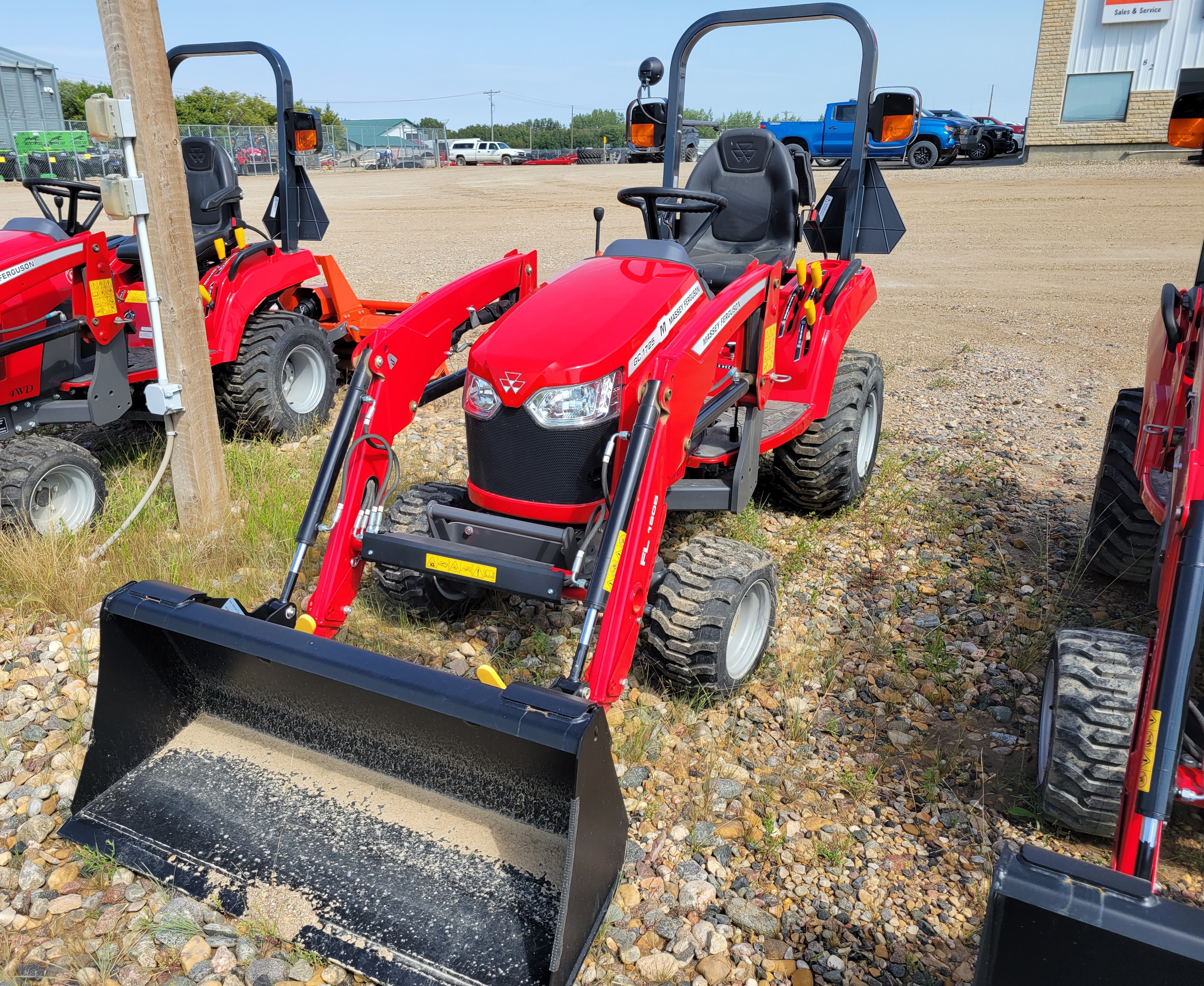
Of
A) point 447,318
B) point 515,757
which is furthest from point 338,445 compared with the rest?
point 515,757

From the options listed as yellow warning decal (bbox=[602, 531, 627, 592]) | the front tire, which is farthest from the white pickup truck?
yellow warning decal (bbox=[602, 531, 627, 592])

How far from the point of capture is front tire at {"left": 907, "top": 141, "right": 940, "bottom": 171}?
2309 centimetres

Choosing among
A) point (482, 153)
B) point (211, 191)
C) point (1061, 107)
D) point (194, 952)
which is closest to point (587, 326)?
point (194, 952)

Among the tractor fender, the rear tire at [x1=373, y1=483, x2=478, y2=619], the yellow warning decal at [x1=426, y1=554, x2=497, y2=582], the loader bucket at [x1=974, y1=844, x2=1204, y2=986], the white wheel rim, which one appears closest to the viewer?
the loader bucket at [x1=974, y1=844, x2=1204, y2=986]

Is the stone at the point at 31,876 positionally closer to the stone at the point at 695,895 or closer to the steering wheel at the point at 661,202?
the stone at the point at 695,895

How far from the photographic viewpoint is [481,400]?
10.2 ft

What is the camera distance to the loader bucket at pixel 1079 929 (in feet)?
4.87

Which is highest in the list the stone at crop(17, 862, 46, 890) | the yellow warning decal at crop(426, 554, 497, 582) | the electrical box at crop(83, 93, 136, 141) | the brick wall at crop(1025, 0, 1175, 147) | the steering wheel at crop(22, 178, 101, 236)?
the brick wall at crop(1025, 0, 1175, 147)

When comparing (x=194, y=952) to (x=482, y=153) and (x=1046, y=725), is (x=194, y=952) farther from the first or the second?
(x=482, y=153)

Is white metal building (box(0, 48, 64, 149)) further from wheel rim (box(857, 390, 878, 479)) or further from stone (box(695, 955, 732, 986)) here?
stone (box(695, 955, 732, 986))

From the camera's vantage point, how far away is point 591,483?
3.00 meters

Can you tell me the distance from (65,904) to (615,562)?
167cm

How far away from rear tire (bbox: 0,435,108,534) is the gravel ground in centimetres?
61

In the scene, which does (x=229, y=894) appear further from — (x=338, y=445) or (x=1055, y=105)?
(x=1055, y=105)
